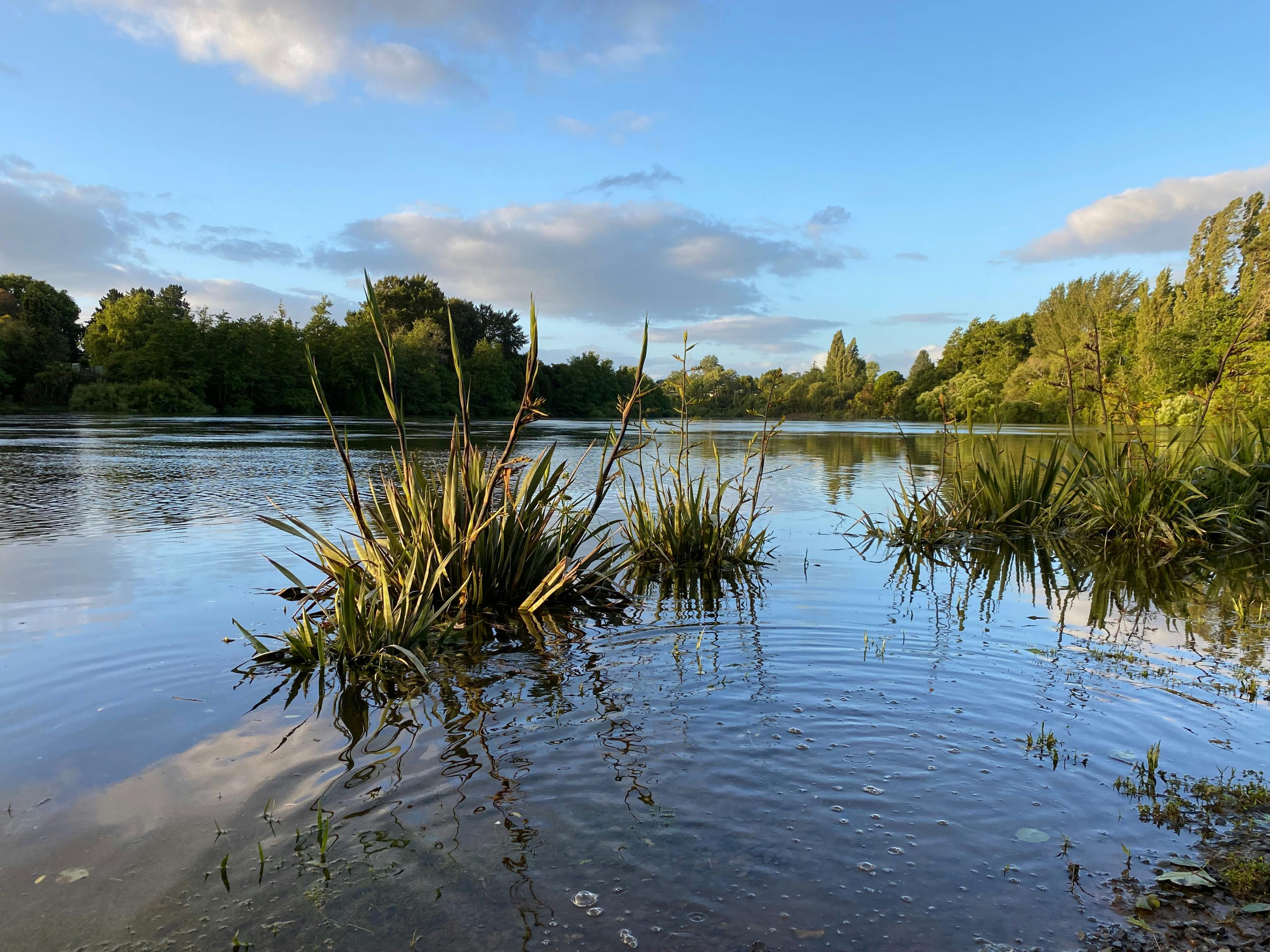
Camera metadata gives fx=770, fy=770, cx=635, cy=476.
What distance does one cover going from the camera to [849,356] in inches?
4363

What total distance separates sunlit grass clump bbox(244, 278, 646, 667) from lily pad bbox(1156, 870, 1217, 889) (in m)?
3.58

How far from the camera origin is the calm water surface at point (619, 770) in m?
2.44

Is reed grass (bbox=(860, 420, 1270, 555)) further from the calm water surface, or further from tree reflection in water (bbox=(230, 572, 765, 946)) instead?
tree reflection in water (bbox=(230, 572, 765, 946))

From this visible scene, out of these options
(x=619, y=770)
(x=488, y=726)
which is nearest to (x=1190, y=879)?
(x=619, y=770)

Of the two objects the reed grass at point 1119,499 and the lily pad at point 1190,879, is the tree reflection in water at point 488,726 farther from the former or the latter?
the reed grass at point 1119,499

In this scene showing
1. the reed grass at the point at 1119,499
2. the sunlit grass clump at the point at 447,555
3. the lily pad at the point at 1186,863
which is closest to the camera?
the lily pad at the point at 1186,863

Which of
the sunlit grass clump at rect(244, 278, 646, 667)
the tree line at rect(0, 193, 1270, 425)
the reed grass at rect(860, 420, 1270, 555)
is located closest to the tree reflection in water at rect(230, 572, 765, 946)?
the sunlit grass clump at rect(244, 278, 646, 667)

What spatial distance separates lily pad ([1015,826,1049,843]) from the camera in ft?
9.33

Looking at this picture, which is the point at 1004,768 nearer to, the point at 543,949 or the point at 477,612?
the point at 543,949

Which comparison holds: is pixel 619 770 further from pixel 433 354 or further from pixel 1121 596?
pixel 433 354

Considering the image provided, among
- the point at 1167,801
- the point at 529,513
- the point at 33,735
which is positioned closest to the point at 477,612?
the point at 529,513

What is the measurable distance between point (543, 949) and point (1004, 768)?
7.44 ft

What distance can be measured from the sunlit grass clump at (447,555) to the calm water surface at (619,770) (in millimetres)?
395

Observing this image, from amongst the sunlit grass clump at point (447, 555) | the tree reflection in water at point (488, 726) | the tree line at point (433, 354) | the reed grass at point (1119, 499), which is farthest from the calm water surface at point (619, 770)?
the tree line at point (433, 354)
